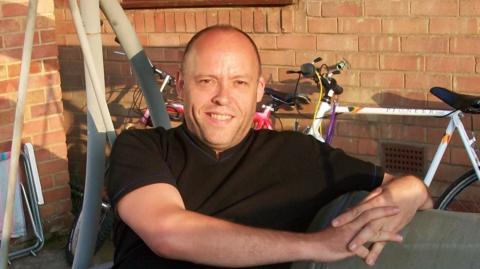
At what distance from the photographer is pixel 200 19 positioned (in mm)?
5172

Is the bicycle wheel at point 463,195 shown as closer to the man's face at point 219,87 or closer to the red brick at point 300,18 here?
the red brick at point 300,18

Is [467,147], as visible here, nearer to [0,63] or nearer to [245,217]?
[245,217]

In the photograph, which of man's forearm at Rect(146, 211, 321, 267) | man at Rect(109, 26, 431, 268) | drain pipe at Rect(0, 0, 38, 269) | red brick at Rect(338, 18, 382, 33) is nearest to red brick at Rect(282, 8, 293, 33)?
red brick at Rect(338, 18, 382, 33)

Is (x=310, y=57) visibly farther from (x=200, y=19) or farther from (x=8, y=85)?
(x=8, y=85)

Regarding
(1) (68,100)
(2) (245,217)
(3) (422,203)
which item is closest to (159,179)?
(2) (245,217)

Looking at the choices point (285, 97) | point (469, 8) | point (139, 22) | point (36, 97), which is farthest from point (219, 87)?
point (139, 22)

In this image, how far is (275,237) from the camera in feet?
6.61

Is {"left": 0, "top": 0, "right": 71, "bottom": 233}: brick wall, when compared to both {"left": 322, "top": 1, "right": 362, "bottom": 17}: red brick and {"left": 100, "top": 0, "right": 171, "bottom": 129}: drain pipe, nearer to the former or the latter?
{"left": 322, "top": 1, "right": 362, "bottom": 17}: red brick

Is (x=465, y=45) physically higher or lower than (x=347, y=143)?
higher

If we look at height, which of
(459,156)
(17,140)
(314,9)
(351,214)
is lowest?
(459,156)

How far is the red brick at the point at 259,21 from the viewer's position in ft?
16.1

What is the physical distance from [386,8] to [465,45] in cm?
52

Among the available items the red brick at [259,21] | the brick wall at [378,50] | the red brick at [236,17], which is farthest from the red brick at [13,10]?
the red brick at [259,21]

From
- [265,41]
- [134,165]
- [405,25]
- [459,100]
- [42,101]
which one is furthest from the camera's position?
[265,41]
